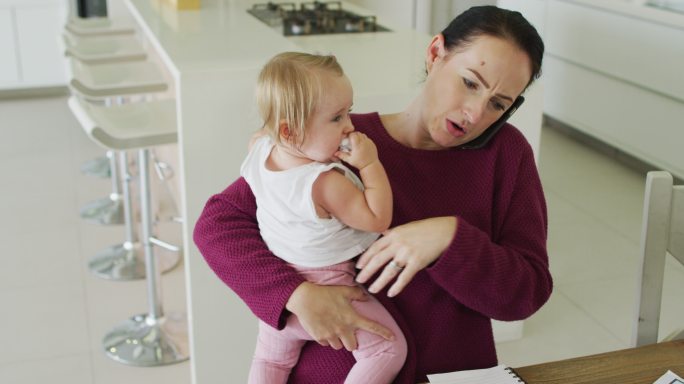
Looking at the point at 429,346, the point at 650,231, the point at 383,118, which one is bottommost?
the point at 429,346

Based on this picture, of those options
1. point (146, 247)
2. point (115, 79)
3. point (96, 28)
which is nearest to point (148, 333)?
point (146, 247)

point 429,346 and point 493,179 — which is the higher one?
point 493,179

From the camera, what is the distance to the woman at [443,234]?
A: 51.9 inches

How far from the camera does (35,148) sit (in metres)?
4.86

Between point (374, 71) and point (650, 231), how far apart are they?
4.27ft

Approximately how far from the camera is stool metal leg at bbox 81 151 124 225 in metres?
3.93

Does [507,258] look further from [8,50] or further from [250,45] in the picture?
[8,50]

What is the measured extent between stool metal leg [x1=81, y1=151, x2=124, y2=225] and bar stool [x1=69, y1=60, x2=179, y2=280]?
317mm

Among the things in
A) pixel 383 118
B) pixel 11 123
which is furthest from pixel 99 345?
pixel 11 123

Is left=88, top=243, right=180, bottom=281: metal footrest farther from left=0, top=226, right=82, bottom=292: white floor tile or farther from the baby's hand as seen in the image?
the baby's hand

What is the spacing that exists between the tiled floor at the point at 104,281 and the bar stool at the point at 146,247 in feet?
0.21

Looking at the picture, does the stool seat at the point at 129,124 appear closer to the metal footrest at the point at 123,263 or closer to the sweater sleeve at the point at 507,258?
the metal footrest at the point at 123,263

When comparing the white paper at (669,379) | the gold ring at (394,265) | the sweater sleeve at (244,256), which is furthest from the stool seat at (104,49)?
the white paper at (669,379)

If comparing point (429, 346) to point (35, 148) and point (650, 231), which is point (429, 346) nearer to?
point (650, 231)
